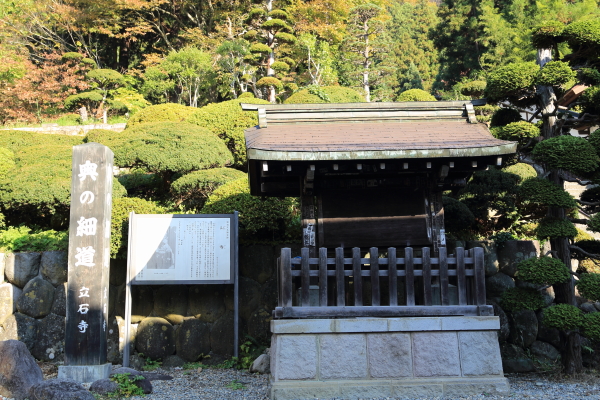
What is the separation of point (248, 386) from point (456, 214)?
4.95m

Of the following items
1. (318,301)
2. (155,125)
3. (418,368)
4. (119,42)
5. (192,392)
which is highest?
(119,42)

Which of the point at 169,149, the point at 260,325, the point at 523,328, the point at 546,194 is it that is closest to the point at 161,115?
the point at 169,149

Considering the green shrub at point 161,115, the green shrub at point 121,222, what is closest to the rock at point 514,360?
the green shrub at point 121,222

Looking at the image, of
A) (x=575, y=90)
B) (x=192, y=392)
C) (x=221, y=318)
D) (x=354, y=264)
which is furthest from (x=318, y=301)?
(x=575, y=90)

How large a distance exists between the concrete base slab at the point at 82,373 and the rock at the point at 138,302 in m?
2.12

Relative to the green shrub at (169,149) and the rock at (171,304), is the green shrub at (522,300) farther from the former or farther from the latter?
the green shrub at (169,149)

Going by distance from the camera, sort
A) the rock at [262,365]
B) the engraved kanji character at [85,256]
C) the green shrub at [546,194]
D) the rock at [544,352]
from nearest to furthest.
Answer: the engraved kanji character at [85,256]
the green shrub at [546,194]
the rock at [262,365]
the rock at [544,352]

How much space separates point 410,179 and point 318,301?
2359mm

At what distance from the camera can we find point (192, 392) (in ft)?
23.1

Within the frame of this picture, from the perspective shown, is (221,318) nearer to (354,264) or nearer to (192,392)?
(192,392)

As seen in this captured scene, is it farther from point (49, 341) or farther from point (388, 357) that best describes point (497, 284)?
point (49, 341)

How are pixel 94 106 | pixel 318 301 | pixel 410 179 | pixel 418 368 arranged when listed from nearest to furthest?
pixel 418 368
pixel 318 301
pixel 410 179
pixel 94 106

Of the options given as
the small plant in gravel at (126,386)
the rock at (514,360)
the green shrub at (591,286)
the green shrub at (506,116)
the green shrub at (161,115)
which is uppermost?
the green shrub at (161,115)

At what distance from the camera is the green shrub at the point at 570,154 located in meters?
7.24
